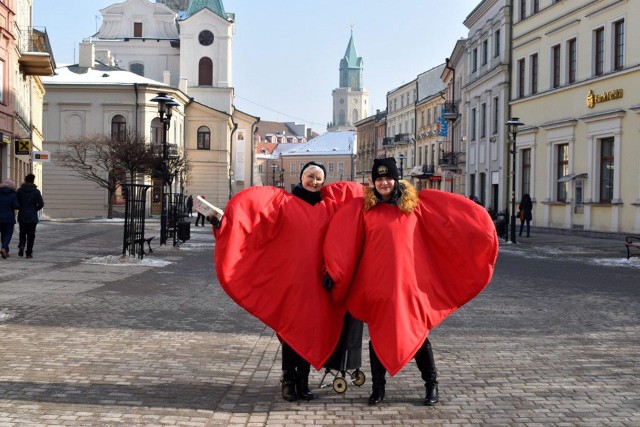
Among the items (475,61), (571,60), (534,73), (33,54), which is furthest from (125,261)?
(475,61)

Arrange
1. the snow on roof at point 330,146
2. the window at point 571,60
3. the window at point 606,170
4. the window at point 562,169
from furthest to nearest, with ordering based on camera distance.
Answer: the snow on roof at point 330,146, the window at point 562,169, the window at point 571,60, the window at point 606,170

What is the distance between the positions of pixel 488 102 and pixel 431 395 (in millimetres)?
43471

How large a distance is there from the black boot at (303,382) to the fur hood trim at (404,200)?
125 centimetres

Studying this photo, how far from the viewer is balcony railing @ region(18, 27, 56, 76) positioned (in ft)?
122

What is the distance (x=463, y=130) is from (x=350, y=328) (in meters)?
51.1

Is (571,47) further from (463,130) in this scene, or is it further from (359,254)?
(359,254)

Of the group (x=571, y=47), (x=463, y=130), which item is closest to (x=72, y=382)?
(x=571, y=47)

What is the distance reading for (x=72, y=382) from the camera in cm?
705

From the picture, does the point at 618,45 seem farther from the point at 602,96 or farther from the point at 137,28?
the point at 137,28

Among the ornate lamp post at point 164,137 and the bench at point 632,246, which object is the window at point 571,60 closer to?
the bench at point 632,246

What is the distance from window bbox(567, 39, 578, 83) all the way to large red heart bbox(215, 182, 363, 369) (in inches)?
1278

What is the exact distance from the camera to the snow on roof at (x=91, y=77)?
62188 mm

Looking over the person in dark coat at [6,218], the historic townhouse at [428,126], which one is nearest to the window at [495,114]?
the historic townhouse at [428,126]

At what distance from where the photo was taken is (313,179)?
6.68 m
